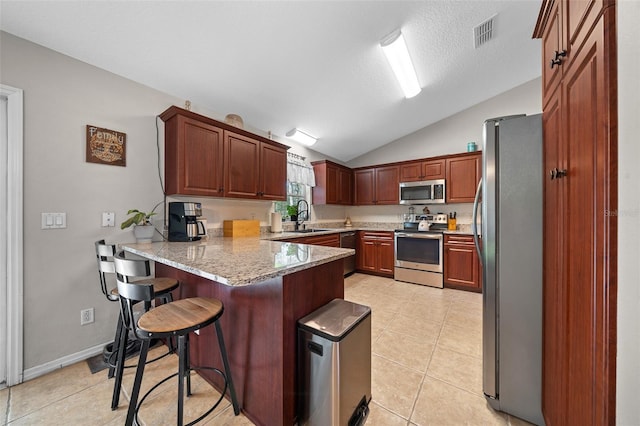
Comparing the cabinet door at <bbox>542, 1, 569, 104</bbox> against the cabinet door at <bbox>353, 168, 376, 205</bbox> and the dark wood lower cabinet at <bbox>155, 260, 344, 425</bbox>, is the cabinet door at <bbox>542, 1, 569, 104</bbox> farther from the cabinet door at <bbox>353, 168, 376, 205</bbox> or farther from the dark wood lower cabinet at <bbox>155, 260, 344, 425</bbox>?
the cabinet door at <bbox>353, 168, 376, 205</bbox>

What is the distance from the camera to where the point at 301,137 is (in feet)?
13.0

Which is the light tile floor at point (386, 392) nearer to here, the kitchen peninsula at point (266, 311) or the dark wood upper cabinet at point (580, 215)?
the kitchen peninsula at point (266, 311)

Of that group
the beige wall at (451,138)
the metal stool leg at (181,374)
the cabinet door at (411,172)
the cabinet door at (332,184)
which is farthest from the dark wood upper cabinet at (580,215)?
the cabinet door at (332,184)

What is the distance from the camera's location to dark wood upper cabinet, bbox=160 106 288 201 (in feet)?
7.76

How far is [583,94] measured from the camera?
31.3 inches

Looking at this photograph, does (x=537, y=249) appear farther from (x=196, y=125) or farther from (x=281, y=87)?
(x=196, y=125)

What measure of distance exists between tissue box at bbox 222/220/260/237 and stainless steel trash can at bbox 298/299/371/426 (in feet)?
6.39

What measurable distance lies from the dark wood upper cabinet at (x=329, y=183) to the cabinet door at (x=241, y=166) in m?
1.64

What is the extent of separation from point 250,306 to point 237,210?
2192mm

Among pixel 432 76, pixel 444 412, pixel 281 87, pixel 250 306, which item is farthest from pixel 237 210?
pixel 432 76

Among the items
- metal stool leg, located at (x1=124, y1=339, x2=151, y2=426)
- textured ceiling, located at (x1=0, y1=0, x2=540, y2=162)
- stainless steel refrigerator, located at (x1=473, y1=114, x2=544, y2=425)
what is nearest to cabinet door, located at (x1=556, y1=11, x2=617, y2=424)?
stainless steel refrigerator, located at (x1=473, y1=114, x2=544, y2=425)

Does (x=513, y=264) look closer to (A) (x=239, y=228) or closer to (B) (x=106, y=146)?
(A) (x=239, y=228)

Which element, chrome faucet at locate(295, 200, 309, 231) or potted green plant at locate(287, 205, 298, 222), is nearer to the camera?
potted green plant at locate(287, 205, 298, 222)

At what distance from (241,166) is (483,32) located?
3097mm
